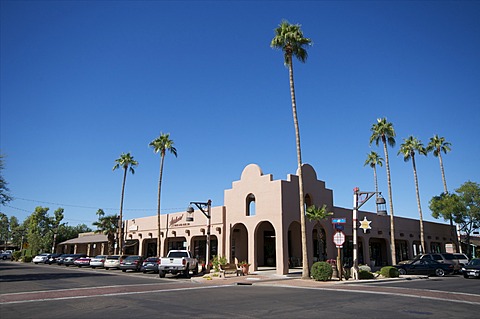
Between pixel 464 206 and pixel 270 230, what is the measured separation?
24.6m

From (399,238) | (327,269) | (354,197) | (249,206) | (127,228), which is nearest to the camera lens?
(327,269)

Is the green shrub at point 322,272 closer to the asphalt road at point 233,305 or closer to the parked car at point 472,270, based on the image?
the asphalt road at point 233,305

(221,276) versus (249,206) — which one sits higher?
(249,206)

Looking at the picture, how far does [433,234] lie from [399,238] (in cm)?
790

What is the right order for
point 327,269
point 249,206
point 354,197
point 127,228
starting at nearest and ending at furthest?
point 327,269 < point 354,197 < point 249,206 < point 127,228

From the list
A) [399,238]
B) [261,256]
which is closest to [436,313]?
[261,256]

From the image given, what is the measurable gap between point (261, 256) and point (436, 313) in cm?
2389

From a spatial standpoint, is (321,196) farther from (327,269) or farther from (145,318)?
(145,318)

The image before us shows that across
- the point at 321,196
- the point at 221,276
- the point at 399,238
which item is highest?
the point at 321,196

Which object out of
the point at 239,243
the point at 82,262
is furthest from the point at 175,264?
the point at 82,262

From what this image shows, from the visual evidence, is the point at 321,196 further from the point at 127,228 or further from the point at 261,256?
the point at 127,228

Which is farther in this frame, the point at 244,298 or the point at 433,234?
the point at 433,234

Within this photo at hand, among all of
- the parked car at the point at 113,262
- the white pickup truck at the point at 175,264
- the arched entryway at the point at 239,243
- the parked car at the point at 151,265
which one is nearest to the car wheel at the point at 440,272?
the arched entryway at the point at 239,243

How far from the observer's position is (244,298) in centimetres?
1353
